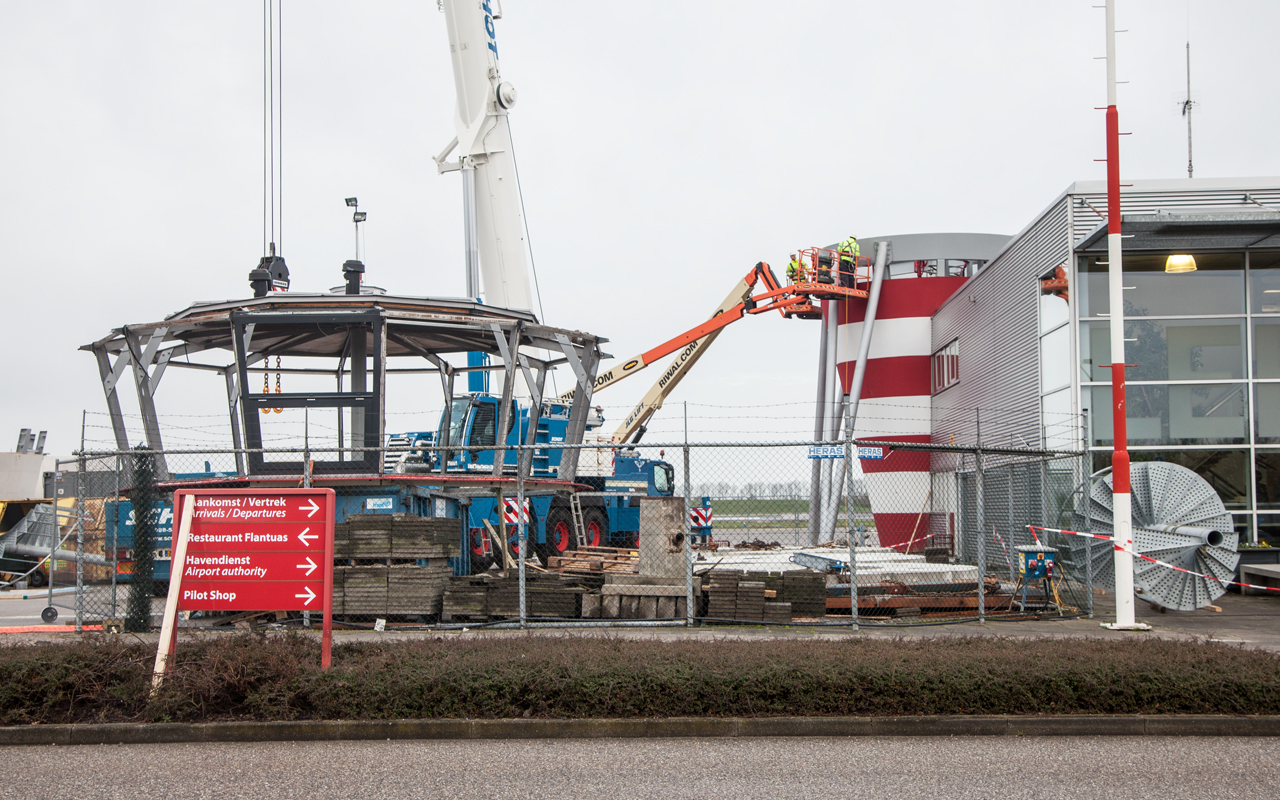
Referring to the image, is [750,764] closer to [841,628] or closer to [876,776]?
[876,776]

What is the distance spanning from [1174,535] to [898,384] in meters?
15.9

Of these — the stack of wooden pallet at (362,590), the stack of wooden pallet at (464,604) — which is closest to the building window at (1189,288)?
the stack of wooden pallet at (464,604)

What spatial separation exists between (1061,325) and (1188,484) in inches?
197

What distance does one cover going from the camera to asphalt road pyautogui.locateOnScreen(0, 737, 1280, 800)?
19.1 ft

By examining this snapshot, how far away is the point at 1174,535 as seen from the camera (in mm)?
12883

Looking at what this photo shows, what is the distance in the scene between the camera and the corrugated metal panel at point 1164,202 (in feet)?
55.2

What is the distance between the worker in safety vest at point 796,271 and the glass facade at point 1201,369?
12.2 m

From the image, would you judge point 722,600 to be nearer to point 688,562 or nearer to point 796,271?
point 688,562

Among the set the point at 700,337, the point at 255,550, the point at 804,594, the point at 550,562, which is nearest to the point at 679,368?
the point at 700,337

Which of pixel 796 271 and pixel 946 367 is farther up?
pixel 796 271

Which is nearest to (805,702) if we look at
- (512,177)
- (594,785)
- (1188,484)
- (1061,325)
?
(594,785)

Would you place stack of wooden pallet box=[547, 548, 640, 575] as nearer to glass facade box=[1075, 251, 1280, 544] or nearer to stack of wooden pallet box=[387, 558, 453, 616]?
stack of wooden pallet box=[387, 558, 453, 616]

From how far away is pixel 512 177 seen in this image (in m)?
22.5

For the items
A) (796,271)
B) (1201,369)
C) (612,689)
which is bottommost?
(612,689)
